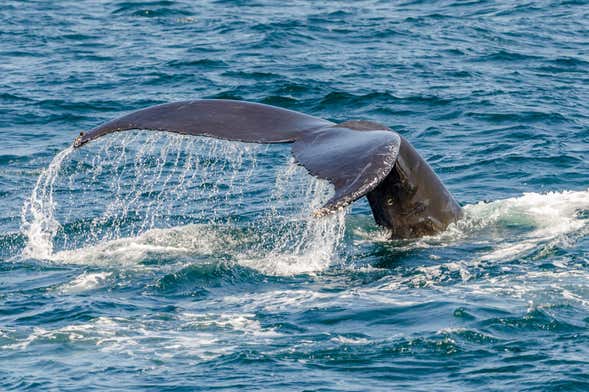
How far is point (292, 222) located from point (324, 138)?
9.40ft

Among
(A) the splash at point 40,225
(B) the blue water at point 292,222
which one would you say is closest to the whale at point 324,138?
(B) the blue water at point 292,222

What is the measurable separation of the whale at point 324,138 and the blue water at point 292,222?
0.73 feet

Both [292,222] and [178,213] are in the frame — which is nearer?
[292,222]

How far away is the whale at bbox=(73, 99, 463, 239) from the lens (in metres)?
9.22

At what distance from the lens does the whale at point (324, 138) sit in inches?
363

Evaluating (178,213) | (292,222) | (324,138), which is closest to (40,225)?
(178,213)

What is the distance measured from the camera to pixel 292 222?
1227cm

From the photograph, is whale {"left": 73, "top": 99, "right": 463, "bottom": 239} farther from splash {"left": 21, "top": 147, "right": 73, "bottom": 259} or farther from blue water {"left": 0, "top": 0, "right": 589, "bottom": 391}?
splash {"left": 21, "top": 147, "right": 73, "bottom": 259}

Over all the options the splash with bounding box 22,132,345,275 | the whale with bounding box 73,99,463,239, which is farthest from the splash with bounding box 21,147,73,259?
the whale with bounding box 73,99,463,239

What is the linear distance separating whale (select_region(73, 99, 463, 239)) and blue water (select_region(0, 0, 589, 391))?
22 cm

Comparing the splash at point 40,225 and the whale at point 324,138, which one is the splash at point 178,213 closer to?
Answer: the splash at point 40,225

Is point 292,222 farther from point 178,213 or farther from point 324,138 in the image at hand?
point 324,138

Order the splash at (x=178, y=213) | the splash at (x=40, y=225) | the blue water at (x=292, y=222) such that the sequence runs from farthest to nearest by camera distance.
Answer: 1. the splash at (x=40, y=225)
2. the splash at (x=178, y=213)
3. the blue water at (x=292, y=222)

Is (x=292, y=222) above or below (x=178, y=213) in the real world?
above
